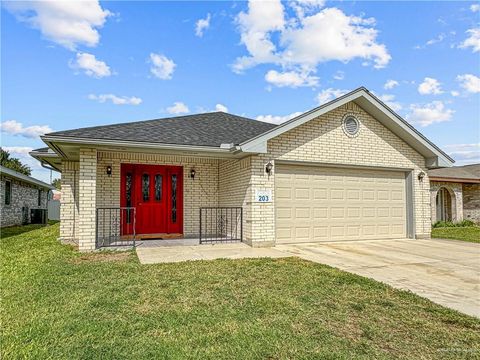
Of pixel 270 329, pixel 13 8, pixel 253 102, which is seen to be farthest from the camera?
pixel 253 102

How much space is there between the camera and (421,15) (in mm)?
9508

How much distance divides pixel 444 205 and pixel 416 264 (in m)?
13.2

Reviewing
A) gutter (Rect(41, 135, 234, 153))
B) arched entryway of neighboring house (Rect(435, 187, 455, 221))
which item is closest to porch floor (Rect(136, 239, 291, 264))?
gutter (Rect(41, 135, 234, 153))

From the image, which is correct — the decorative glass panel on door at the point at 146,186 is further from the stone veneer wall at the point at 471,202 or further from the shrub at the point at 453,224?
the stone veneer wall at the point at 471,202

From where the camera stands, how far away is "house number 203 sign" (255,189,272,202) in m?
8.59

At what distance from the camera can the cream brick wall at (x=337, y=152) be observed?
8.68 meters

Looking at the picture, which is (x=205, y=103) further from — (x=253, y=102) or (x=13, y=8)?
(x=13, y=8)

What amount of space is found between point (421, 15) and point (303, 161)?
5.41 meters

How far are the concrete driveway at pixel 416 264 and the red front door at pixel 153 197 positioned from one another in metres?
3.79

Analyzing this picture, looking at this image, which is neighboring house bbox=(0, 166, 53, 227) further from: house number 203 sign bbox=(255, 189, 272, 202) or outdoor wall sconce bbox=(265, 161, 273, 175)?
outdoor wall sconce bbox=(265, 161, 273, 175)

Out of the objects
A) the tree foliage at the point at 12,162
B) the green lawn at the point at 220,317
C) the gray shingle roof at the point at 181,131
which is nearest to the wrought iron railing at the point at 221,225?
the gray shingle roof at the point at 181,131

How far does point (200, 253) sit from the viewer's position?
7441 mm

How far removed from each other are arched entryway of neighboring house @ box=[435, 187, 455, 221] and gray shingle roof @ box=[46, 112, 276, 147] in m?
11.6

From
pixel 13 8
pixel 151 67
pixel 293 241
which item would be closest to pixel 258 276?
pixel 293 241
